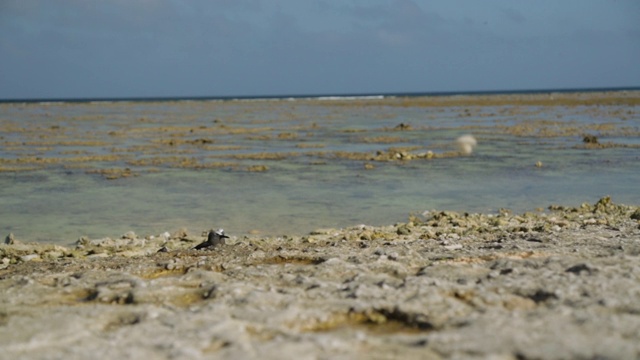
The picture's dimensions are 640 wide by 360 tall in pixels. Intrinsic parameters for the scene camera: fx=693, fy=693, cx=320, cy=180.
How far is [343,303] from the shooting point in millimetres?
4984

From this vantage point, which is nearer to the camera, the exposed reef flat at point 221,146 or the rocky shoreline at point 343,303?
the rocky shoreline at point 343,303

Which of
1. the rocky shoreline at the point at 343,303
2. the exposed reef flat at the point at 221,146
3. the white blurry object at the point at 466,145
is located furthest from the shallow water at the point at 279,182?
the rocky shoreline at the point at 343,303

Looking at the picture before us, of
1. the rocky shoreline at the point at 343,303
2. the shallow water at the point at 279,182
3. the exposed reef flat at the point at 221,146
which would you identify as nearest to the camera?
the rocky shoreline at the point at 343,303

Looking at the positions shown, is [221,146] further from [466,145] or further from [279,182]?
[279,182]

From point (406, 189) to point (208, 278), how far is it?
10.3 metres

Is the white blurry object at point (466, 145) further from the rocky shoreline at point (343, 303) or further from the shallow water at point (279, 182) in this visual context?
the rocky shoreline at point (343, 303)

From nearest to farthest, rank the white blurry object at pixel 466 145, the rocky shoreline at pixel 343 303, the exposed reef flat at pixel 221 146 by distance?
1. the rocky shoreline at pixel 343 303
2. the exposed reef flat at pixel 221 146
3. the white blurry object at pixel 466 145

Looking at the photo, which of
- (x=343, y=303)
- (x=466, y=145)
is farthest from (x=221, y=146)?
(x=343, y=303)

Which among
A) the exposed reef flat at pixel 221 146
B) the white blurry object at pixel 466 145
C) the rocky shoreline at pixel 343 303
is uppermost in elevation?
the rocky shoreline at pixel 343 303

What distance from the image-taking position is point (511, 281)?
536 centimetres

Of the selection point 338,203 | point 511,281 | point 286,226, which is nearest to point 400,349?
point 511,281

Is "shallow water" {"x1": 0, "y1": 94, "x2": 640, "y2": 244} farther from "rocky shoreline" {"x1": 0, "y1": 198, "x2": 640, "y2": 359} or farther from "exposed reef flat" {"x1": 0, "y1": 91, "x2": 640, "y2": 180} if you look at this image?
"rocky shoreline" {"x1": 0, "y1": 198, "x2": 640, "y2": 359}

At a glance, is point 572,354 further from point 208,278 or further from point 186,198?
point 186,198

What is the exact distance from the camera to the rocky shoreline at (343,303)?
398cm
